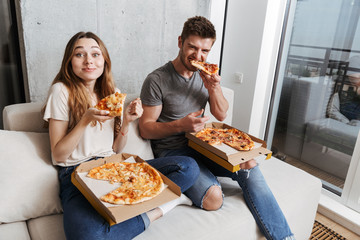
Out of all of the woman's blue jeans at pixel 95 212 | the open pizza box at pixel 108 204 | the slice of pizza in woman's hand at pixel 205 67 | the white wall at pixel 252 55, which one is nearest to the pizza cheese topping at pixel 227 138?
the woman's blue jeans at pixel 95 212

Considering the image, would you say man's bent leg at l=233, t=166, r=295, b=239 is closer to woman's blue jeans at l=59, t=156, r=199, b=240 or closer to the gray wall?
woman's blue jeans at l=59, t=156, r=199, b=240

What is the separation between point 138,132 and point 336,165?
6.27 feet

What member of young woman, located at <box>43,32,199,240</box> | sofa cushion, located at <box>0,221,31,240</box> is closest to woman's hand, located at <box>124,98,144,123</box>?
young woman, located at <box>43,32,199,240</box>

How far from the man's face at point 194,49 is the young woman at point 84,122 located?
1.65ft

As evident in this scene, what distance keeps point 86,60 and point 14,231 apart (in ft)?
2.88

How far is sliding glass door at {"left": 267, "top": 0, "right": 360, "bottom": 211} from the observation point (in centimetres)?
229

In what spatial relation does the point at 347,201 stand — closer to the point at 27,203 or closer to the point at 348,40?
the point at 348,40

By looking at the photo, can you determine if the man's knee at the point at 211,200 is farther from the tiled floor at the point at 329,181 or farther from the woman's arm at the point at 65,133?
the tiled floor at the point at 329,181

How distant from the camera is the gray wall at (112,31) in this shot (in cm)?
199

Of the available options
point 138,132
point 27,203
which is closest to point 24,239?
point 27,203

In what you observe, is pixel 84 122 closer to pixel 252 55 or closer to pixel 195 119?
pixel 195 119

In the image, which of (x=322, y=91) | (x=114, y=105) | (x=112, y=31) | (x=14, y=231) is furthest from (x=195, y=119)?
(x=322, y=91)

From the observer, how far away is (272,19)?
2.75 m

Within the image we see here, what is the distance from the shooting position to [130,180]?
125 centimetres
